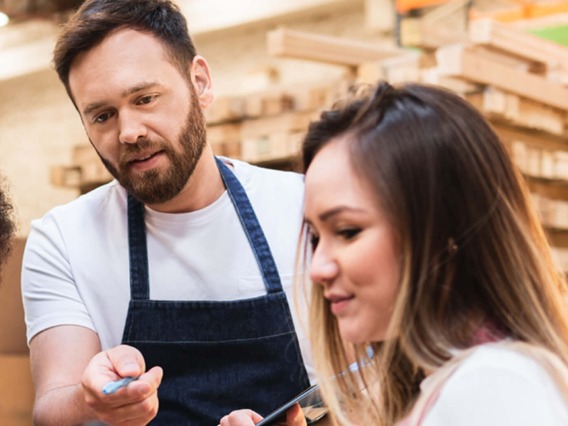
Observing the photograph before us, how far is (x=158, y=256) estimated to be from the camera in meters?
1.86

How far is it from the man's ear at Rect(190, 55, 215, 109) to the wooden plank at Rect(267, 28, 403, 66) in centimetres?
132

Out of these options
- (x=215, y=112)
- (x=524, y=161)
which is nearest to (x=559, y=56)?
(x=524, y=161)

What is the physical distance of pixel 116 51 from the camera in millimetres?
1761

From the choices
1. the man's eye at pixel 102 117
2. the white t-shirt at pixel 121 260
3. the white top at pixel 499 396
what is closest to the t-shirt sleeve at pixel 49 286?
the white t-shirt at pixel 121 260

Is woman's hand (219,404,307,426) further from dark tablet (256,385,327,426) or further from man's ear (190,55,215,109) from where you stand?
man's ear (190,55,215,109)

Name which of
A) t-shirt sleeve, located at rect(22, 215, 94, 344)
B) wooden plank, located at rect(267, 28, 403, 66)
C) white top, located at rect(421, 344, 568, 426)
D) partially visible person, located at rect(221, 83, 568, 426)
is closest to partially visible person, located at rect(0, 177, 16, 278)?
t-shirt sleeve, located at rect(22, 215, 94, 344)

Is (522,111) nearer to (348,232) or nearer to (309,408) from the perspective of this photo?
(309,408)

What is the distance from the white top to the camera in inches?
35.0

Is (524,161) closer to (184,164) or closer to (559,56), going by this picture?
(559,56)

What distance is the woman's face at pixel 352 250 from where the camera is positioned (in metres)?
1.01

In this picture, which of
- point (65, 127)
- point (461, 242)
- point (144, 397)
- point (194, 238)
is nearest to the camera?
point (461, 242)

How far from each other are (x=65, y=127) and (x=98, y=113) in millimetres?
7621

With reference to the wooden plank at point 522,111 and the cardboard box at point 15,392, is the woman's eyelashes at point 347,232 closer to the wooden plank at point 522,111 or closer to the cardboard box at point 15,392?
the cardboard box at point 15,392

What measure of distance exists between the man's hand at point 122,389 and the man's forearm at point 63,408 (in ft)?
0.51
